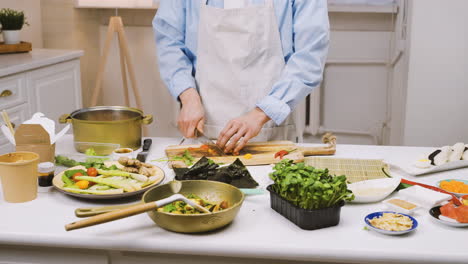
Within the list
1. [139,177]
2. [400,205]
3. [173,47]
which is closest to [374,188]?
[400,205]

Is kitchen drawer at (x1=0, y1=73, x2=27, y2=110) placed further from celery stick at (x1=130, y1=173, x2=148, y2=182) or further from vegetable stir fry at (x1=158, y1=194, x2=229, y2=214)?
vegetable stir fry at (x1=158, y1=194, x2=229, y2=214)

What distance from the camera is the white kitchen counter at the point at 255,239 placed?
4.38 ft

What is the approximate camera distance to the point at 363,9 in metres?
4.12

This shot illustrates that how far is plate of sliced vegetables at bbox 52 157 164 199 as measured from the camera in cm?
159

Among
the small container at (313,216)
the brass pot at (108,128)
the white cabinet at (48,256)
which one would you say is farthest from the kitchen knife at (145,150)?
the small container at (313,216)

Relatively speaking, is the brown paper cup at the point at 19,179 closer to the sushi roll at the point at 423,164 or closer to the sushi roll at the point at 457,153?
the sushi roll at the point at 423,164

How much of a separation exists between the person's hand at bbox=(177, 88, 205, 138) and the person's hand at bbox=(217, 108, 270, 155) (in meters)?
0.15

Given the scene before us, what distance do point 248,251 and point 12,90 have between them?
7.53ft

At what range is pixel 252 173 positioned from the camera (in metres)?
1.90

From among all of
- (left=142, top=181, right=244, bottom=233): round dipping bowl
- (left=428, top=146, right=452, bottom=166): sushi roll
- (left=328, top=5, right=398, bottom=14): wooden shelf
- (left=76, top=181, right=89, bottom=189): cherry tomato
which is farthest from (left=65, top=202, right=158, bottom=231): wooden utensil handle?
(left=328, top=5, right=398, bottom=14): wooden shelf

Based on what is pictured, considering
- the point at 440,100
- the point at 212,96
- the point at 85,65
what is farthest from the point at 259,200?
the point at 85,65

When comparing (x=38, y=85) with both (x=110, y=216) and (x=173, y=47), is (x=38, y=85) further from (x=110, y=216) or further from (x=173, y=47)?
(x=110, y=216)

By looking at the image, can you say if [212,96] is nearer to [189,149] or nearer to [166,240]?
[189,149]

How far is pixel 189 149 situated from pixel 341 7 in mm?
2478
